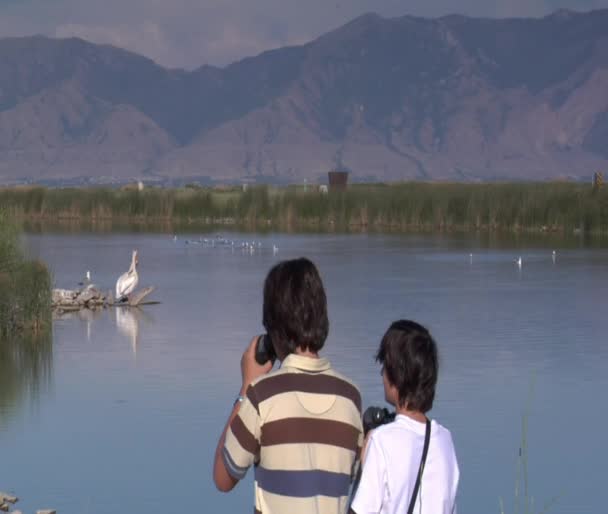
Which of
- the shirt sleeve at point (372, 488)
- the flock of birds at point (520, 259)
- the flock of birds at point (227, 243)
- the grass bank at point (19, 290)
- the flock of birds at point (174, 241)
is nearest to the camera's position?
the shirt sleeve at point (372, 488)

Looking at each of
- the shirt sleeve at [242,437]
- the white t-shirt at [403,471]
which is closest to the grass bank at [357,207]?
the shirt sleeve at [242,437]

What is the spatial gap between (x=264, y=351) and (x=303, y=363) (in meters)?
0.12

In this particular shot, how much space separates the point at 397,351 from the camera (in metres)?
4.04

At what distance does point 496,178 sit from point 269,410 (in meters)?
152

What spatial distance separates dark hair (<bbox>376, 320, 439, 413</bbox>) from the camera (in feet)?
13.2

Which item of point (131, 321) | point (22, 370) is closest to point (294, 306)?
point (22, 370)

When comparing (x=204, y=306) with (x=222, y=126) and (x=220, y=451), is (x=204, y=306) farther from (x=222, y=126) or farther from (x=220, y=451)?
(x=222, y=126)

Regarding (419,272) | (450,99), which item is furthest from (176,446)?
(450,99)

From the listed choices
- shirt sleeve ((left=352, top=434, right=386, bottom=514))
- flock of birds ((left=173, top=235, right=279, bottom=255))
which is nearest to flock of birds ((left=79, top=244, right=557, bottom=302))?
flock of birds ((left=173, top=235, right=279, bottom=255))

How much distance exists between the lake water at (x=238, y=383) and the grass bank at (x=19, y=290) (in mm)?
367

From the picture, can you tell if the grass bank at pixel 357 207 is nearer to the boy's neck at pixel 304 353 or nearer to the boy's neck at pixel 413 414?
the boy's neck at pixel 304 353

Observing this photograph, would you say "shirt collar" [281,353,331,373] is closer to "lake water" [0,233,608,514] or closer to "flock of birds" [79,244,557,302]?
"lake water" [0,233,608,514]

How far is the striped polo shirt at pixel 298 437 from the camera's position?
4.02 metres

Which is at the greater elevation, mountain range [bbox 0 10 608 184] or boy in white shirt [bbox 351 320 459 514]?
mountain range [bbox 0 10 608 184]
